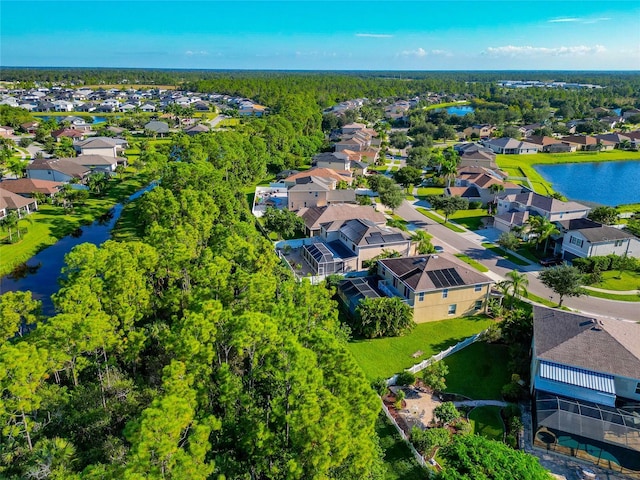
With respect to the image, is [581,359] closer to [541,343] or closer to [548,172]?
[541,343]

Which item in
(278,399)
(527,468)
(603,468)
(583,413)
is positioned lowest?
(603,468)

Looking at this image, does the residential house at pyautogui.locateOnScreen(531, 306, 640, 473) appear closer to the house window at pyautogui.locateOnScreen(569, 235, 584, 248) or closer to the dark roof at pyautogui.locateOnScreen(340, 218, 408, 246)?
the dark roof at pyautogui.locateOnScreen(340, 218, 408, 246)

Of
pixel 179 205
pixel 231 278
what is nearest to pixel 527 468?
pixel 231 278

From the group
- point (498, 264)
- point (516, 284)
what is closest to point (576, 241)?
point (498, 264)

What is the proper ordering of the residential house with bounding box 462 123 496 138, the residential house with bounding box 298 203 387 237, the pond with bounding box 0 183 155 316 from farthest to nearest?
the residential house with bounding box 462 123 496 138 < the residential house with bounding box 298 203 387 237 < the pond with bounding box 0 183 155 316

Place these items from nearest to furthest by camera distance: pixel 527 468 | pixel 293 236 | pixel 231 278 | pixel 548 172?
pixel 527 468, pixel 231 278, pixel 293 236, pixel 548 172

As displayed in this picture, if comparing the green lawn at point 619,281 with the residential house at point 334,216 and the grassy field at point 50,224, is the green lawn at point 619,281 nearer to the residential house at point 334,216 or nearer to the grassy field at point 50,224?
the residential house at point 334,216

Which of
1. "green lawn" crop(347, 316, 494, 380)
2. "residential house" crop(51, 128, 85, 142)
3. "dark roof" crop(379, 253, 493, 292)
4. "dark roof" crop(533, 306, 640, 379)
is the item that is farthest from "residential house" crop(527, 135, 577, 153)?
"residential house" crop(51, 128, 85, 142)
